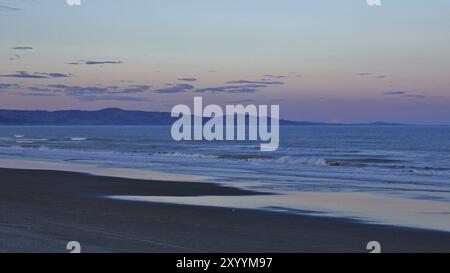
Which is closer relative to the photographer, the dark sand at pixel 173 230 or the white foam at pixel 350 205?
the dark sand at pixel 173 230

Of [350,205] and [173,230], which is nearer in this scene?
[173,230]

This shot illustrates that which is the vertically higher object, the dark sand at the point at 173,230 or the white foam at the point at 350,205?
the white foam at the point at 350,205

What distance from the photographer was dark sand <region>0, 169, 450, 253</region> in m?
11.3

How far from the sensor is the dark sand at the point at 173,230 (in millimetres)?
11297

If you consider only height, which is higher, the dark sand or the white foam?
the white foam

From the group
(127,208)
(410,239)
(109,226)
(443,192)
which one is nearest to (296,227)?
(410,239)

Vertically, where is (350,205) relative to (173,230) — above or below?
above

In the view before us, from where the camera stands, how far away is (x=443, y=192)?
871 inches

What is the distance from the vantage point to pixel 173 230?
523 inches

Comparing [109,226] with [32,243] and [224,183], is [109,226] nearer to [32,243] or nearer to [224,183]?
[32,243]

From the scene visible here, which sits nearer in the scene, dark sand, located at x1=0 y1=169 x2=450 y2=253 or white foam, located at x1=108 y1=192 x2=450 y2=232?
dark sand, located at x1=0 y1=169 x2=450 y2=253

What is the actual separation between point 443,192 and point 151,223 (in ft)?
38.5

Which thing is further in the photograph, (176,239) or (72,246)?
(176,239)
